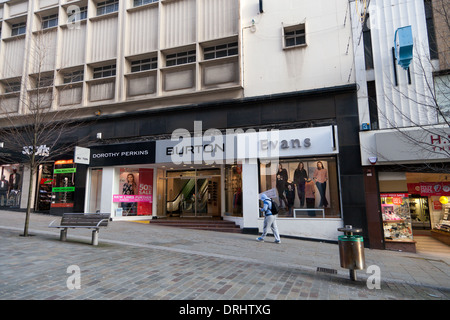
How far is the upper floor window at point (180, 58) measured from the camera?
14398mm

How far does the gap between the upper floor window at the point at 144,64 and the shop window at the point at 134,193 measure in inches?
223

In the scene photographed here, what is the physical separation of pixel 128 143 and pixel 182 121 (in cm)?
318

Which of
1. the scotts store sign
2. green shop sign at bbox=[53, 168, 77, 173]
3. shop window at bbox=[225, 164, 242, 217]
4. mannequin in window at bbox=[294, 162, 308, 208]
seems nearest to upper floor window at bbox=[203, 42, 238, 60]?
shop window at bbox=[225, 164, 242, 217]

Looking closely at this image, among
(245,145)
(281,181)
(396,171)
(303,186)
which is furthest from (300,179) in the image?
(396,171)

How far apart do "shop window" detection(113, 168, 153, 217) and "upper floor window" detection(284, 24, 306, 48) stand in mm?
9817

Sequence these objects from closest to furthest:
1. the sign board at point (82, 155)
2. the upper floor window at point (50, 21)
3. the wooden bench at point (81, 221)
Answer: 1. the wooden bench at point (81, 221)
2. the sign board at point (82, 155)
3. the upper floor window at point (50, 21)

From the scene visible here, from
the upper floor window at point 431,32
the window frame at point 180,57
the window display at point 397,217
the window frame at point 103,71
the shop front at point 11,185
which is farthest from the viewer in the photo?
the shop front at point 11,185

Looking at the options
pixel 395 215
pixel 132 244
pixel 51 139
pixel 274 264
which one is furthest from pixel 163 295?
pixel 51 139

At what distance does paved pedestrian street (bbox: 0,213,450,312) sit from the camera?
14.0 feet

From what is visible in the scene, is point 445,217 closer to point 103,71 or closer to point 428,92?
point 428,92

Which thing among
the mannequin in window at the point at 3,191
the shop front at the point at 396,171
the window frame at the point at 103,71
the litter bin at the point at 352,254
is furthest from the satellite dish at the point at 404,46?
the mannequin in window at the point at 3,191

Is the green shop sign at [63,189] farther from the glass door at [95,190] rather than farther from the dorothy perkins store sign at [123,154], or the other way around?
the dorothy perkins store sign at [123,154]

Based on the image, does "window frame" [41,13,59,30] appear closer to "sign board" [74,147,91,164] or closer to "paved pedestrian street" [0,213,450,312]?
"sign board" [74,147,91,164]

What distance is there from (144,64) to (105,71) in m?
2.57
